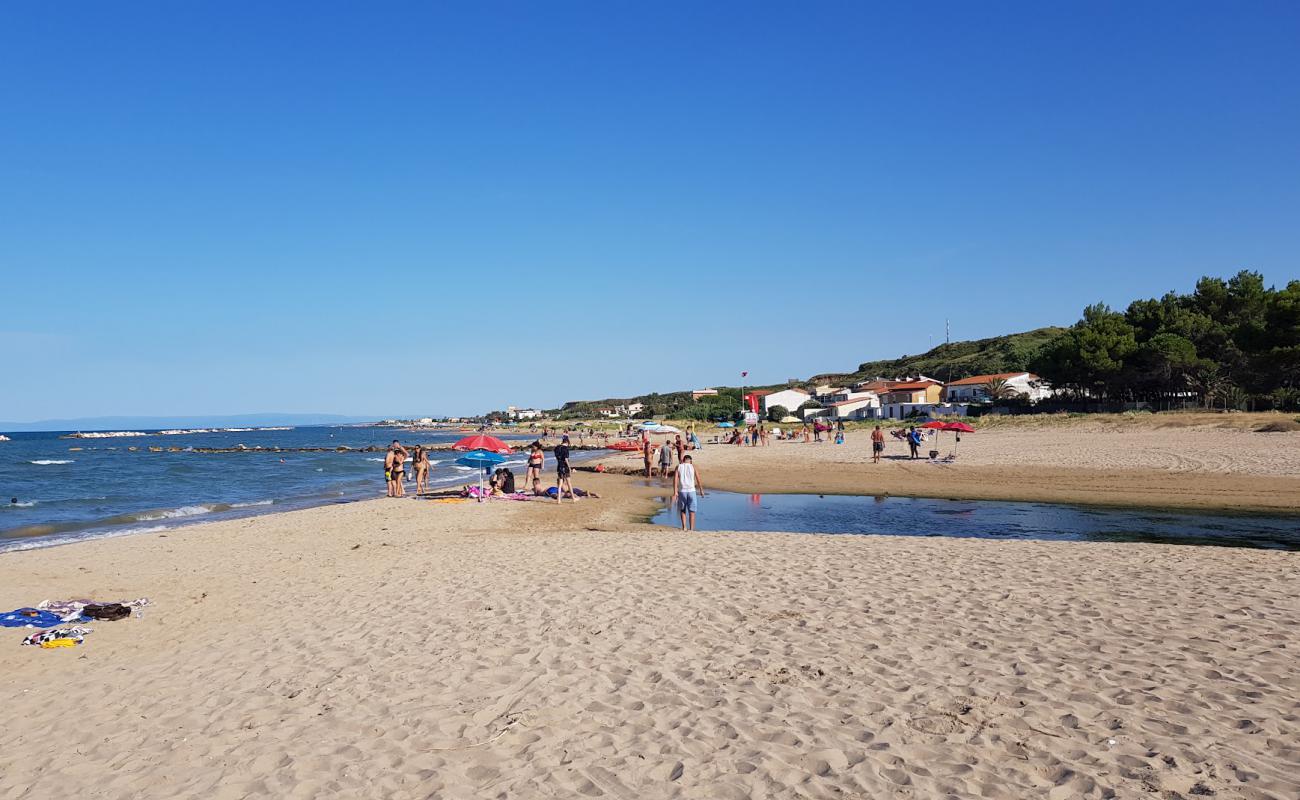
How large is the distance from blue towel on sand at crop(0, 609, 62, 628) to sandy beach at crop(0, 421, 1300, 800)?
84 centimetres

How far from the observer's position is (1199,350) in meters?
50.7

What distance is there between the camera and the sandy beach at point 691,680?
14.4 feet

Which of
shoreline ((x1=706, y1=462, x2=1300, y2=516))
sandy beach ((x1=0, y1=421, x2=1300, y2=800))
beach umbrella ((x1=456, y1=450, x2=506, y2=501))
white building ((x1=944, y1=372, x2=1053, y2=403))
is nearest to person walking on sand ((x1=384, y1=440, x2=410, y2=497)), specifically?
beach umbrella ((x1=456, y1=450, x2=506, y2=501))

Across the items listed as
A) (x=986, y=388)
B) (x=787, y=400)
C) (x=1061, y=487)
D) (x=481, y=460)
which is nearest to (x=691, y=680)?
(x=481, y=460)

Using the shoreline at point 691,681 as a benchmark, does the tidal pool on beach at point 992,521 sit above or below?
below

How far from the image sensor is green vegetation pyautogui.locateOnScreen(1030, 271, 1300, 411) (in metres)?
42.8

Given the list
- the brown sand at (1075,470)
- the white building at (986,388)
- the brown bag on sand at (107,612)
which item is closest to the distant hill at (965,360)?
the white building at (986,388)

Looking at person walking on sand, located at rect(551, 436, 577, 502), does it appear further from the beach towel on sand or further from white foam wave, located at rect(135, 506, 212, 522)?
the beach towel on sand

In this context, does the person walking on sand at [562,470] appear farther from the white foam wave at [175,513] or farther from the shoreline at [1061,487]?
the white foam wave at [175,513]

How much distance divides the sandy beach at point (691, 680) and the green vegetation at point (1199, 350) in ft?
140

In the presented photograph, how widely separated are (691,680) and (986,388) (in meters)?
81.2

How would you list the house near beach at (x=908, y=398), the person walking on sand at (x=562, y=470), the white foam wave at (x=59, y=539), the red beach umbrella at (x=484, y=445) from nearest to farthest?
the white foam wave at (x=59, y=539), the person walking on sand at (x=562, y=470), the red beach umbrella at (x=484, y=445), the house near beach at (x=908, y=398)

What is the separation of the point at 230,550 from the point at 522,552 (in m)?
6.31

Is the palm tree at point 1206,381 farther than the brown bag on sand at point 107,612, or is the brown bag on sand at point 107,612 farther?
the palm tree at point 1206,381
